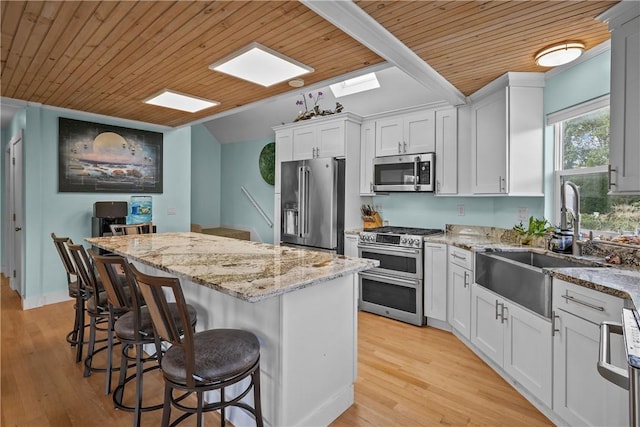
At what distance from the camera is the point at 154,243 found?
282 cm

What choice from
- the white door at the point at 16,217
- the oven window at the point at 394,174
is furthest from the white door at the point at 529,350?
the white door at the point at 16,217

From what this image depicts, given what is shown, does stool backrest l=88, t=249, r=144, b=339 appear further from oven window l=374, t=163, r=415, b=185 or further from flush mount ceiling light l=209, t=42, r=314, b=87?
oven window l=374, t=163, r=415, b=185

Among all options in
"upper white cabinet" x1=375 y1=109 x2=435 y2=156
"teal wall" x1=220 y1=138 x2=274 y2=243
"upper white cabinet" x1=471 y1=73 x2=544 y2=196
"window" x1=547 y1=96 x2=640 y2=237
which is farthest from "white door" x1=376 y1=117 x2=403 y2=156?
"teal wall" x1=220 y1=138 x2=274 y2=243

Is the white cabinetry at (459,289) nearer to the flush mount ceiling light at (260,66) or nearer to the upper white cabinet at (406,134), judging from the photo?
the upper white cabinet at (406,134)

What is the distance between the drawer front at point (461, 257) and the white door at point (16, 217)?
16.1ft

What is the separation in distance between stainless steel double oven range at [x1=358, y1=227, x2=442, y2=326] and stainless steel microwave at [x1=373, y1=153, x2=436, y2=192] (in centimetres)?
52

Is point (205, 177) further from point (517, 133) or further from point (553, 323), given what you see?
point (553, 323)

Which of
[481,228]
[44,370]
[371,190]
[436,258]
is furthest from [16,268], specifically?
[481,228]

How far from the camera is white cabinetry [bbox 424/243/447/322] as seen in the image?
328 centimetres

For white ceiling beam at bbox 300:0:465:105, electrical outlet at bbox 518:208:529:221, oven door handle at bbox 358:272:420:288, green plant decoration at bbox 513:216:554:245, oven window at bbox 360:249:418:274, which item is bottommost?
oven door handle at bbox 358:272:420:288

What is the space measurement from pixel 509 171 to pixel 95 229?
15.8 ft

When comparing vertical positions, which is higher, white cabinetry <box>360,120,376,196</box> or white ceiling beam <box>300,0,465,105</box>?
white ceiling beam <box>300,0,465,105</box>

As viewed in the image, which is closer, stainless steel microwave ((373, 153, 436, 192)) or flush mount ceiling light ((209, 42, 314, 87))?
flush mount ceiling light ((209, 42, 314, 87))

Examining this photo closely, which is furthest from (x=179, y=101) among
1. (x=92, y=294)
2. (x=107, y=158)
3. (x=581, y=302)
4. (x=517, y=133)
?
(x=581, y=302)
